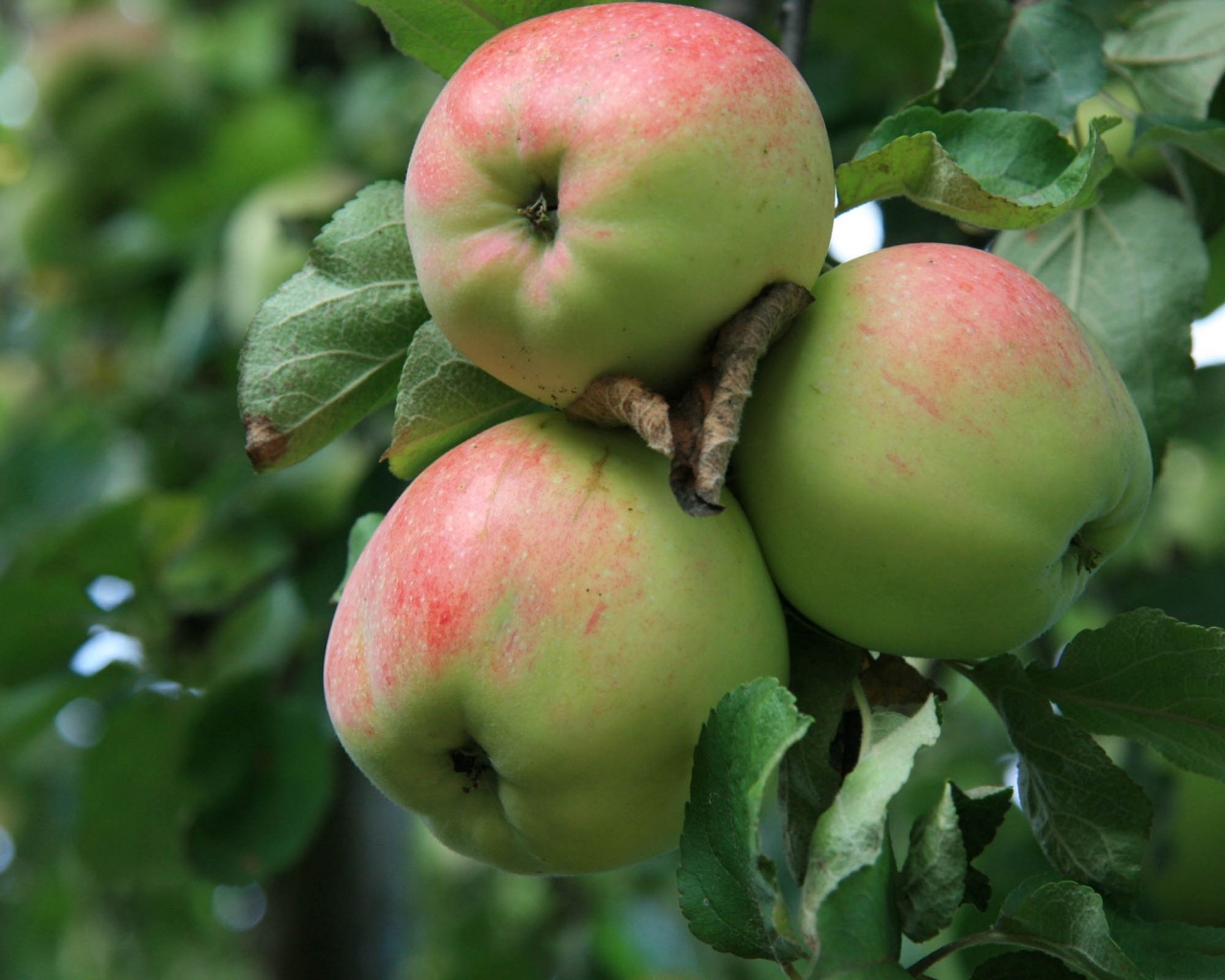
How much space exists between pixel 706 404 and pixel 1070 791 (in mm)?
292

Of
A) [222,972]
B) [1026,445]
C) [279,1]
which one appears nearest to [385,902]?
[1026,445]

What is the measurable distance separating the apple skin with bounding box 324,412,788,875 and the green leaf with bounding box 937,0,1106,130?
14.2 inches

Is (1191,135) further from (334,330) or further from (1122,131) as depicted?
(334,330)

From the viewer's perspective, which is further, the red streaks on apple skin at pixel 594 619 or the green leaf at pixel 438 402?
the green leaf at pixel 438 402

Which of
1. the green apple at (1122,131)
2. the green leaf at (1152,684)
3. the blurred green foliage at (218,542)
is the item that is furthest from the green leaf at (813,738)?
the green apple at (1122,131)

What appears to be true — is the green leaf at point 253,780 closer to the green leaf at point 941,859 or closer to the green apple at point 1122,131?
the green leaf at point 941,859

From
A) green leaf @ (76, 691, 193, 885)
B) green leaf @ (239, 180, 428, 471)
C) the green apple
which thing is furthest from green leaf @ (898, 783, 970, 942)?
green leaf @ (76, 691, 193, 885)

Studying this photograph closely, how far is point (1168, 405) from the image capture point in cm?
80

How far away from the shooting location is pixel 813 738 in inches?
23.7

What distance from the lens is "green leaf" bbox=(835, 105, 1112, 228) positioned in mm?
594

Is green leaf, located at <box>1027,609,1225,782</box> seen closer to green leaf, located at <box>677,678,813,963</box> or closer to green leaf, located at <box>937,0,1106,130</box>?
green leaf, located at <box>677,678,813,963</box>

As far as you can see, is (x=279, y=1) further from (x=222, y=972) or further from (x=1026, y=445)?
(x=222, y=972)

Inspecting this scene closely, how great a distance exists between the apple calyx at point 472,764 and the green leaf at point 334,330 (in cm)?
20

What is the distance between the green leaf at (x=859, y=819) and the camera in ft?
1.62
